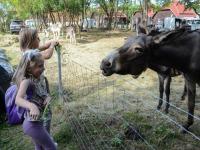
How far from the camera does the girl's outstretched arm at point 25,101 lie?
346 cm

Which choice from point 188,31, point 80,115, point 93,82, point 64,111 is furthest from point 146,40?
point 93,82

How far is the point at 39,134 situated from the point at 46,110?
32cm

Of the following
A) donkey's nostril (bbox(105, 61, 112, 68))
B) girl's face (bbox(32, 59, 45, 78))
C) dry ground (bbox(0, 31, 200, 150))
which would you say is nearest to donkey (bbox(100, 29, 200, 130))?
donkey's nostril (bbox(105, 61, 112, 68))

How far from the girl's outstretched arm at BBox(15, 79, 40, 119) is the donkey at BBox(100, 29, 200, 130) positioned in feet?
3.44

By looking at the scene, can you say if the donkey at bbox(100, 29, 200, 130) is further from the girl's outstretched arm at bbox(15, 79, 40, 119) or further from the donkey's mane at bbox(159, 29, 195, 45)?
the girl's outstretched arm at bbox(15, 79, 40, 119)

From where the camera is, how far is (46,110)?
409 centimetres

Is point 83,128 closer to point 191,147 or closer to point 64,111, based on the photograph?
point 64,111

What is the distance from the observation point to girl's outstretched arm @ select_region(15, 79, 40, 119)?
11.4 ft

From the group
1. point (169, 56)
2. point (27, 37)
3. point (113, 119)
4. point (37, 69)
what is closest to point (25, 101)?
point (37, 69)

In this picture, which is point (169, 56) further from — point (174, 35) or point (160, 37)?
point (160, 37)

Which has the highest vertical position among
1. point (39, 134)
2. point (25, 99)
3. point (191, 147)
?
point (25, 99)

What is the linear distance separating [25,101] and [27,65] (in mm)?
406

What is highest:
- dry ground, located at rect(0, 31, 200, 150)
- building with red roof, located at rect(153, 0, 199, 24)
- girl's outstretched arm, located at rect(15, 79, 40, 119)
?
building with red roof, located at rect(153, 0, 199, 24)

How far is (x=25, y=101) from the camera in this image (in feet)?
11.6
